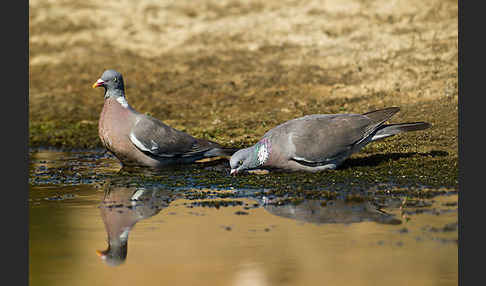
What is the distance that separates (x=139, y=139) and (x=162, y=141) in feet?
1.04

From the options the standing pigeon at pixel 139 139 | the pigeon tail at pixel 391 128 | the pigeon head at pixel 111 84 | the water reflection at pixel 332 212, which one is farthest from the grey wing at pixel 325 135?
the pigeon head at pixel 111 84

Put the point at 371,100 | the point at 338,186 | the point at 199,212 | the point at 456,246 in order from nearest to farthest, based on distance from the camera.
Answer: the point at 456,246, the point at 199,212, the point at 338,186, the point at 371,100

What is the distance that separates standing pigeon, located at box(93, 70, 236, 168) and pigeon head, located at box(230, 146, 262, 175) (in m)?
1.15

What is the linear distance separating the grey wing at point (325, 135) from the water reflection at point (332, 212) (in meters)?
1.12

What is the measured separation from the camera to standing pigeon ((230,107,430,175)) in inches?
363

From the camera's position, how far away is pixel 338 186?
28.8 feet

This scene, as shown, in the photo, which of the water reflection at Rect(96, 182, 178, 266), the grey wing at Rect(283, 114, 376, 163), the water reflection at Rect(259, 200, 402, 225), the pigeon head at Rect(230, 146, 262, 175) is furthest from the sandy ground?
the water reflection at Rect(259, 200, 402, 225)

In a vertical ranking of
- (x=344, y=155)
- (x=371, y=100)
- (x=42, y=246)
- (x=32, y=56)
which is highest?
(x=32, y=56)

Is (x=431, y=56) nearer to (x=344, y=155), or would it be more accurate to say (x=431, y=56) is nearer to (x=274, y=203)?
(x=344, y=155)

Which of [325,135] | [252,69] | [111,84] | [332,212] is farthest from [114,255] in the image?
[252,69]

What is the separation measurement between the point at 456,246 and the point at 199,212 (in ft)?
8.81

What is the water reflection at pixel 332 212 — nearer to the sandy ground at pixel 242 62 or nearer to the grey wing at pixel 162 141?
the grey wing at pixel 162 141

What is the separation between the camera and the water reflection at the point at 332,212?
7.42 metres

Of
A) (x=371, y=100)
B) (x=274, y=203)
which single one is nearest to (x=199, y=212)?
(x=274, y=203)
